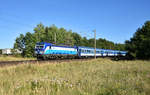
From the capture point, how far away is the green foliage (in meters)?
31.8

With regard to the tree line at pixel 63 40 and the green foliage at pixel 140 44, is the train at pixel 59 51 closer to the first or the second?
the tree line at pixel 63 40

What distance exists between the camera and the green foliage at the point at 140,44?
104 feet

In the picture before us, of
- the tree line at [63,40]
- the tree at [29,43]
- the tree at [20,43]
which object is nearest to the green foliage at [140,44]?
the tree line at [63,40]

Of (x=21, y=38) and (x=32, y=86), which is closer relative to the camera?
(x=32, y=86)

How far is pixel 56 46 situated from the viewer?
91.1 feet

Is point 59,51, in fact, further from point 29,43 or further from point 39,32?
point 39,32

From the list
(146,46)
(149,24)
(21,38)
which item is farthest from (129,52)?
(21,38)

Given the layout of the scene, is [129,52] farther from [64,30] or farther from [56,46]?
[64,30]

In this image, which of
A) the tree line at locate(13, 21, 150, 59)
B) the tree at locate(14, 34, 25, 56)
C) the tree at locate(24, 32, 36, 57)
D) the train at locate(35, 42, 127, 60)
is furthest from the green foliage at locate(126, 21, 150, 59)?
the tree at locate(14, 34, 25, 56)

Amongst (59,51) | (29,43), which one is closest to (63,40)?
(29,43)

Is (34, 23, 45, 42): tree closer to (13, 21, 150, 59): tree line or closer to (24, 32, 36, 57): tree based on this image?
(13, 21, 150, 59): tree line

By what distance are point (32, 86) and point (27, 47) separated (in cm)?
4535

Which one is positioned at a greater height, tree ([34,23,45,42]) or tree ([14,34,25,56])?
tree ([34,23,45,42])

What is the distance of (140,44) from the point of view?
106 feet
